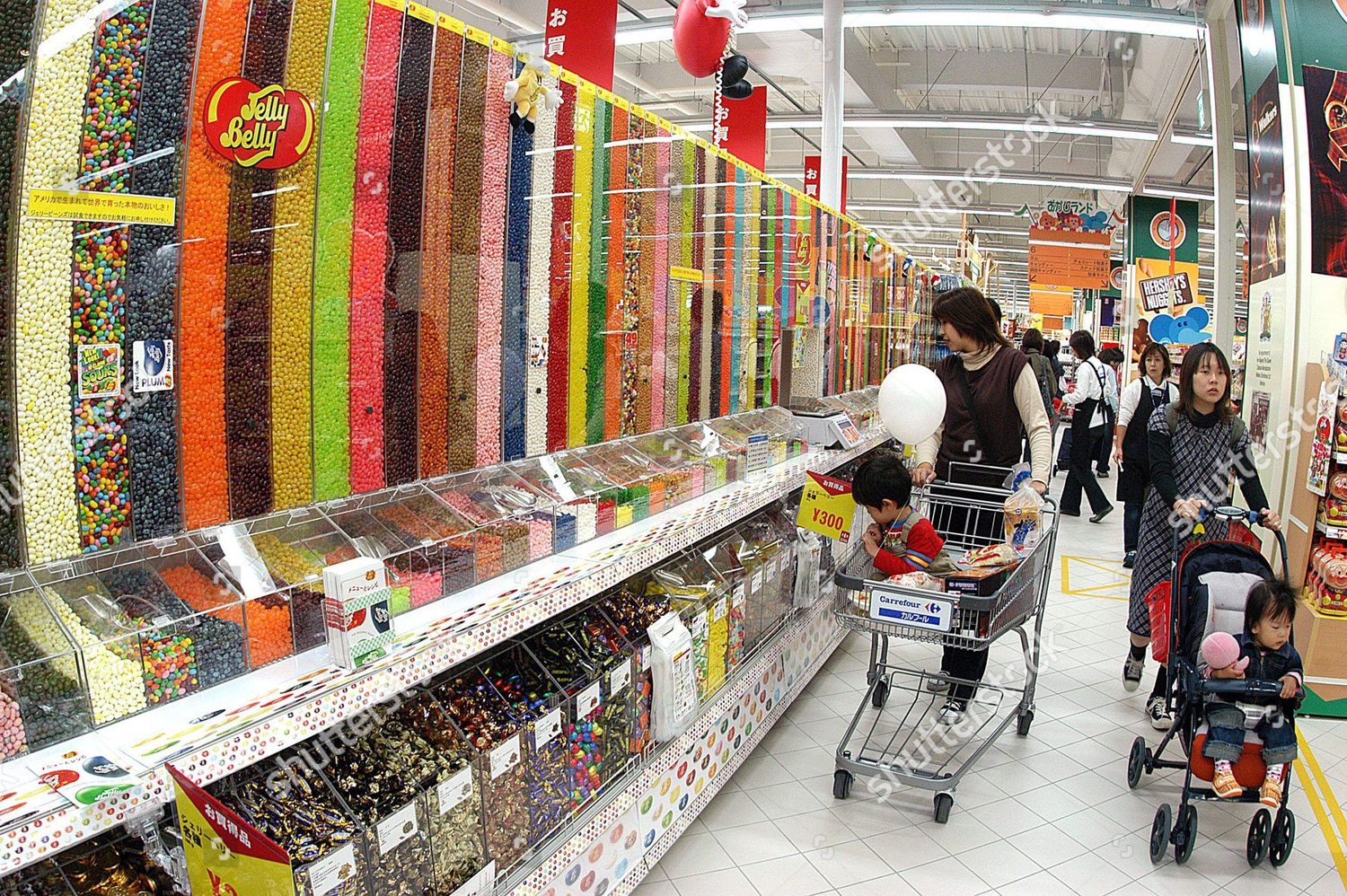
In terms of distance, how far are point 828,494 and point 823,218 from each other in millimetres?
2480

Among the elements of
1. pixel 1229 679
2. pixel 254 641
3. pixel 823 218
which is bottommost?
pixel 1229 679

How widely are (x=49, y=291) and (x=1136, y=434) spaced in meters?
6.53

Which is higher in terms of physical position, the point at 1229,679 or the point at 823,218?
the point at 823,218

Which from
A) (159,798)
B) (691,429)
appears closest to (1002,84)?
(691,429)

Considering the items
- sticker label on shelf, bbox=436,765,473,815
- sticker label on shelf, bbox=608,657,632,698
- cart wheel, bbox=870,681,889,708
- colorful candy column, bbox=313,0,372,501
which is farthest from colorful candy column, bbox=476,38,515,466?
cart wheel, bbox=870,681,889,708

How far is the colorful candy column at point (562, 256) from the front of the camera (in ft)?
9.22

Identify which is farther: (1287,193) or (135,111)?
(1287,193)

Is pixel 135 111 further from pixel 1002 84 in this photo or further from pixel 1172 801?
pixel 1002 84

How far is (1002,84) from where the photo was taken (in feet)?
36.6

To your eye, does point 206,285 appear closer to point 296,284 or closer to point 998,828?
point 296,284

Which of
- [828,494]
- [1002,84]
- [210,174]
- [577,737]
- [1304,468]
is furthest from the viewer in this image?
[1002,84]

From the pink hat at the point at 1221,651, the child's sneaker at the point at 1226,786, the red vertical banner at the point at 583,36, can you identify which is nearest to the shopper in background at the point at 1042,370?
the pink hat at the point at 1221,651

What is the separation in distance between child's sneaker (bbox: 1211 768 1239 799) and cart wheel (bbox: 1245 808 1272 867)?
0.10m

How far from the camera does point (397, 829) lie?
5.52 ft
